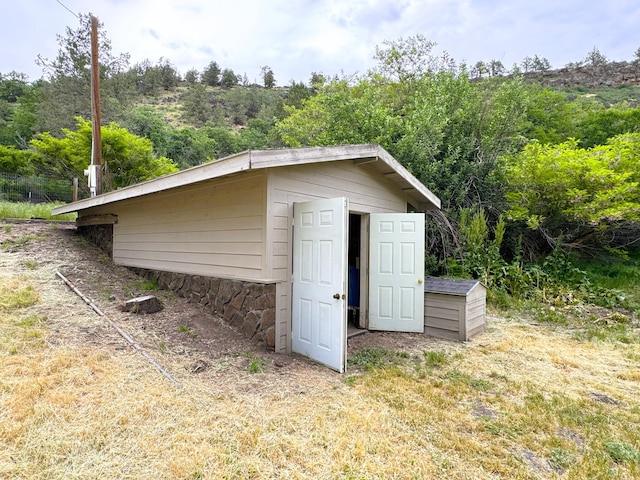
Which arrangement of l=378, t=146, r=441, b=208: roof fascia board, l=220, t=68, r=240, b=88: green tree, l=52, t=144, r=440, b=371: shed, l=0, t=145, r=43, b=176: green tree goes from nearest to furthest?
l=52, t=144, r=440, b=371: shed
l=378, t=146, r=441, b=208: roof fascia board
l=0, t=145, r=43, b=176: green tree
l=220, t=68, r=240, b=88: green tree

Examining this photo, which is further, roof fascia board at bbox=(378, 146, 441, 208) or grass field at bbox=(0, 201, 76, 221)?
grass field at bbox=(0, 201, 76, 221)

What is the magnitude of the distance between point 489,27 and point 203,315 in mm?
12005

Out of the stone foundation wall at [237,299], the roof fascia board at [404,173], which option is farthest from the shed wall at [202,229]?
the roof fascia board at [404,173]

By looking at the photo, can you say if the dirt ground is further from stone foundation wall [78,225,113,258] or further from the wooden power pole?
the wooden power pole

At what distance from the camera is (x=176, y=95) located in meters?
38.9

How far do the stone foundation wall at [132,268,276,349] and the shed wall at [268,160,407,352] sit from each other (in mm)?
104

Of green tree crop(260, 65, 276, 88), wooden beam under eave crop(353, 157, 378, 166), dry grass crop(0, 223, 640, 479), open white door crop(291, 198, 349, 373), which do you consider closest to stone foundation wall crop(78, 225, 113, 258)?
dry grass crop(0, 223, 640, 479)

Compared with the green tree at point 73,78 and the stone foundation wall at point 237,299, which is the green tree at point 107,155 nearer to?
the green tree at point 73,78

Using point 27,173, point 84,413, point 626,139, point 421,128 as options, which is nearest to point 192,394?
point 84,413

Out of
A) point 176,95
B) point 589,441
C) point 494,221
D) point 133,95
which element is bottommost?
point 589,441

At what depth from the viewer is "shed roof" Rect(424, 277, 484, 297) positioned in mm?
4641

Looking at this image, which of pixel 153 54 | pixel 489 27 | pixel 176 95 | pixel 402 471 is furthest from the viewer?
pixel 153 54

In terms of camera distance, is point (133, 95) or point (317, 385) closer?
point (317, 385)

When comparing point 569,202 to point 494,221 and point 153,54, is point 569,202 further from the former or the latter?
point 153,54
